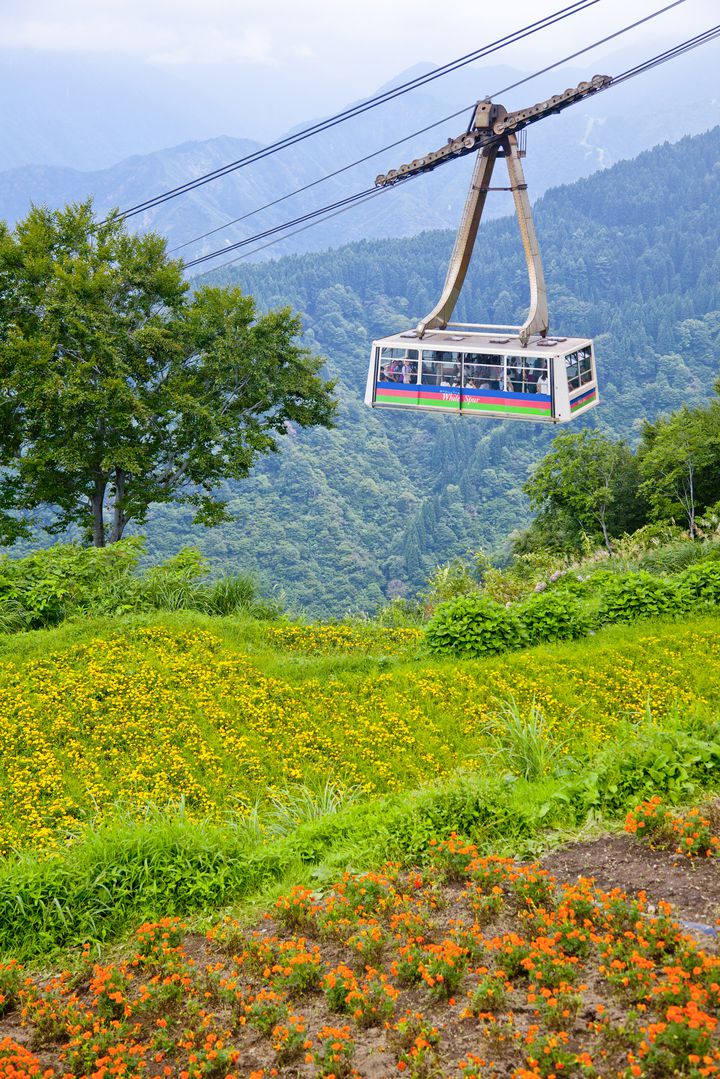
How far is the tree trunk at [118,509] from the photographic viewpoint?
18141mm

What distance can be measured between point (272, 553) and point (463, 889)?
247ft

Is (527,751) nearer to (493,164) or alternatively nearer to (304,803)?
(304,803)

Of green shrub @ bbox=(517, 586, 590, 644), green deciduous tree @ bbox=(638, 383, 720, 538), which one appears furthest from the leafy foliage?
green deciduous tree @ bbox=(638, 383, 720, 538)

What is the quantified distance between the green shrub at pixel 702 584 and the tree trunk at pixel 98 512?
11467 millimetres

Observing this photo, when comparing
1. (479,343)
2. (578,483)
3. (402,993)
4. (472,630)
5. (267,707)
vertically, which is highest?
(479,343)

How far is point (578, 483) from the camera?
31859 mm

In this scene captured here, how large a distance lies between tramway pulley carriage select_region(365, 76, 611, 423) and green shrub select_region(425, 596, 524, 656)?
22.2 ft

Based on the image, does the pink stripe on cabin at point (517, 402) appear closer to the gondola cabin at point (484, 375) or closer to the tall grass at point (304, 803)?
the gondola cabin at point (484, 375)

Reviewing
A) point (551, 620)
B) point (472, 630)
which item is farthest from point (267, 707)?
point (551, 620)

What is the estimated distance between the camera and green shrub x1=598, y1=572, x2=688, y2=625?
10.9m

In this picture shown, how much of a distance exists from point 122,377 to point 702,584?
11.2 m

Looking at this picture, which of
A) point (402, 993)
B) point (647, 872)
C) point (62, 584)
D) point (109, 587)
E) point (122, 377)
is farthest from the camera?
point (122, 377)

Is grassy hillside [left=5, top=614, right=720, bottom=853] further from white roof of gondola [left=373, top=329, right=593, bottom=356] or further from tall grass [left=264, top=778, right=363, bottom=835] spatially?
white roof of gondola [left=373, top=329, right=593, bottom=356]

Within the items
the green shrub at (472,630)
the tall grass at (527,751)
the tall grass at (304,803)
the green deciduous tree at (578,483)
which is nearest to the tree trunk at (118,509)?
the green shrub at (472,630)
